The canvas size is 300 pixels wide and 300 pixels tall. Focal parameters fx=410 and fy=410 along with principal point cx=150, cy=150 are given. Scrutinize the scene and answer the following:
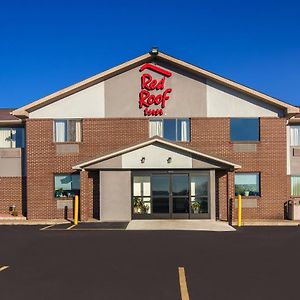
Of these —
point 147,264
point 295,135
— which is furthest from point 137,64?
point 147,264

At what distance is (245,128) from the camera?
22.6 meters

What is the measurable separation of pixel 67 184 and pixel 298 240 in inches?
505

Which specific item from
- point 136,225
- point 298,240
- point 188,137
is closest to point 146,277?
point 298,240

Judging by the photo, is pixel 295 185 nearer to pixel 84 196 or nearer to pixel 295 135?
pixel 295 135

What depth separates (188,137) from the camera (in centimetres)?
2262

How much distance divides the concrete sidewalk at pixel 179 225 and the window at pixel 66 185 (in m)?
4.07

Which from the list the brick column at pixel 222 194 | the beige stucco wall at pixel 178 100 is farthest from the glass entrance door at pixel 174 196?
the beige stucco wall at pixel 178 100

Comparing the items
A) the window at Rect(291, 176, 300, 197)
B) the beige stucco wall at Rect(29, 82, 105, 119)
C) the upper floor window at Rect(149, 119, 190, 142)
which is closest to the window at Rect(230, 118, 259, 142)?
the upper floor window at Rect(149, 119, 190, 142)

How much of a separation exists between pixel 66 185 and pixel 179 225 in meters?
7.31

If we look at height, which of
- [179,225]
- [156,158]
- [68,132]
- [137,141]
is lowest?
[179,225]

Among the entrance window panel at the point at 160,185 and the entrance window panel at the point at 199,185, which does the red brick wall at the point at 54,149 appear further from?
the entrance window panel at the point at 199,185

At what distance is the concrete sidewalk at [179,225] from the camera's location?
18.0 m

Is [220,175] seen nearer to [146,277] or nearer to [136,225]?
[136,225]

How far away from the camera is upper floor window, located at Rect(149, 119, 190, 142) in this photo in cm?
2261
